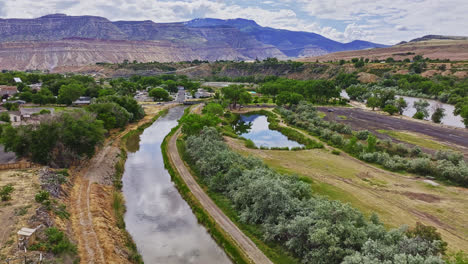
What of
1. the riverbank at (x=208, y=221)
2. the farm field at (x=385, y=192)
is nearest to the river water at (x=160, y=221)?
the riverbank at (x=208, y=221)

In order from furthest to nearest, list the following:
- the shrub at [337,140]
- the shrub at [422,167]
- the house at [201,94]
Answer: the house at [201,94] < the shrub at [337,140] < the shrub at [422,167]

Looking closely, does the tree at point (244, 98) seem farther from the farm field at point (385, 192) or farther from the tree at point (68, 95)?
the farm field at point (385, 192)

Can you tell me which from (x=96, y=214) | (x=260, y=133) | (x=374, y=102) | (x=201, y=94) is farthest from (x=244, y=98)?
(x=96, y=214)

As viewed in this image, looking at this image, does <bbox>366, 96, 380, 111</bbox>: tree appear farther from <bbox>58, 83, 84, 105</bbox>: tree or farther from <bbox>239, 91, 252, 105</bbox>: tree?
<bbox>58, 83, 84, 105</bbox>: tree

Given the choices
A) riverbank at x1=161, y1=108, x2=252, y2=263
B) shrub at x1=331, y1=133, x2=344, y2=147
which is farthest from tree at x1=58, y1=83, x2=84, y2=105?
shrub at x1=331, y1=133, x2=344, y2=147

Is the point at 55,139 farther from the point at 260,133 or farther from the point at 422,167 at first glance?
the point at 422,167

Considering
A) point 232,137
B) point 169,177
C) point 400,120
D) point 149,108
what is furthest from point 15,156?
point 400,120
